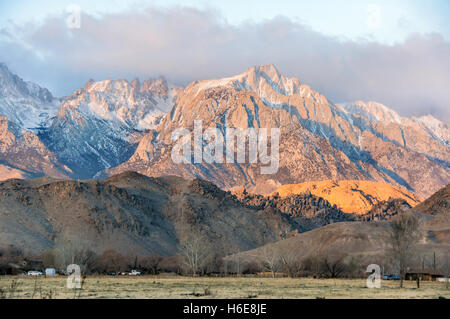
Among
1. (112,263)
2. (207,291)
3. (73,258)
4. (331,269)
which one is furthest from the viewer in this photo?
(112,263)

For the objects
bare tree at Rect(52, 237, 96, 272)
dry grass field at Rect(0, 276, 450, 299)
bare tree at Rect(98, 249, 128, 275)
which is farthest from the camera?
bare tree at Rect(98, 249, 128, 275)

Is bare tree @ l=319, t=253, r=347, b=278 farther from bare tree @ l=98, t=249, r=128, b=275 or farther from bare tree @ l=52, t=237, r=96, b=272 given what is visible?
bare tree @ l=52, t=237, r=96, b=272

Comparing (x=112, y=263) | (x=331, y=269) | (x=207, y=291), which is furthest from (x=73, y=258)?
(x=207, y=291)

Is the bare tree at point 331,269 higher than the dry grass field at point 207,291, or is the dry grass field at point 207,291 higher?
the bare tree at point 331,269

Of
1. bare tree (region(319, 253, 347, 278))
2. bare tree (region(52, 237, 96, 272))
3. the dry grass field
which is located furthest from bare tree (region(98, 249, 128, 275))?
the dry grass field

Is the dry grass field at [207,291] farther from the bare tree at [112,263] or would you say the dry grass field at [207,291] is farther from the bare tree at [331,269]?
the bare tree at [112,263]

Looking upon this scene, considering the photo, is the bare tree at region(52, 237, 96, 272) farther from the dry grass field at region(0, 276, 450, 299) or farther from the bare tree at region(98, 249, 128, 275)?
the dry grass field at region(0, 276, 450, 299)

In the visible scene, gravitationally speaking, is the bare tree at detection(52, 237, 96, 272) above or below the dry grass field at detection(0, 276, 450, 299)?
above

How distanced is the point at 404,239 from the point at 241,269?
Answer: 8394 cm

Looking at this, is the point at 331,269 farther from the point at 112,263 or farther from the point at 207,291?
the point at 207,291

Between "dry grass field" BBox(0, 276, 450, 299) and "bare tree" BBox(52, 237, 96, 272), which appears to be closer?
"dry grass field" BBox(0, 276, 450, 299)

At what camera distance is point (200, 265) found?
15225 cm

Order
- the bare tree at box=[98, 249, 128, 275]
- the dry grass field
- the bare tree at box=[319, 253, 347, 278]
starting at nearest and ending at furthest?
the dry grass field
the bare tree at box=[319, 253, 347, 278]
the bare tree at box=[98, 249, 128, 275]

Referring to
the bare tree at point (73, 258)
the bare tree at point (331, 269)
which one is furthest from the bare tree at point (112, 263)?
the bare tree at point (331, 269)
